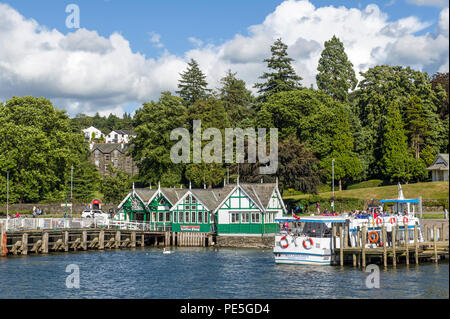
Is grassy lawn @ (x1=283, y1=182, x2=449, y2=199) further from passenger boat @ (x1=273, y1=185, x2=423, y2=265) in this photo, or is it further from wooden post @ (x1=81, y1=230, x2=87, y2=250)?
wooden post @ (x1=81, y1=230, x2=87, y2=250)

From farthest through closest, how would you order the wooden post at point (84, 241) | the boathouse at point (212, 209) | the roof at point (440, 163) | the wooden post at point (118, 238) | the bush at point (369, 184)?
the bush at point (369, 184) < the roof at point (440, 163) < the boathouse at point (212, 209) < the wooden post at point (118, 238) < the wooden post at point (84, 241)

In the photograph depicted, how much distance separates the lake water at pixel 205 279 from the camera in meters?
41.6

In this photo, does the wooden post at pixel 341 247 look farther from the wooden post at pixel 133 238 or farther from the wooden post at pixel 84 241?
the wooden post at pixel 84 241

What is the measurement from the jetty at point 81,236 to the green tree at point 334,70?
70558 mm

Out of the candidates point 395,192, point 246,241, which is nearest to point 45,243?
point 246,241

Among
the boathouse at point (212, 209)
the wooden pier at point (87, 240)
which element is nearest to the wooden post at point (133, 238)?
the wooden pier at point (87, 240)

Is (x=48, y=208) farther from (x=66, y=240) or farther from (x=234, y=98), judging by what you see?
(x=234, y=98)

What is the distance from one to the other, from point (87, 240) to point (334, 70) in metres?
84.7

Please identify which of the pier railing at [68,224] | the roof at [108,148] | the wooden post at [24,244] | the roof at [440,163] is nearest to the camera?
the wooden post at [24,244]

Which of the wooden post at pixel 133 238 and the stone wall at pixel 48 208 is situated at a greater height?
the stone wall at pixel 48 208

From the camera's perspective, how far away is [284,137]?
10825 cm

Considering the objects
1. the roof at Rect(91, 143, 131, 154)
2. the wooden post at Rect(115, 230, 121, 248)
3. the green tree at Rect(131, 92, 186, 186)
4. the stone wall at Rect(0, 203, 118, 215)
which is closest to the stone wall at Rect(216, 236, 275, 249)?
the wooden post at Rect(115, 230, 121, 248)
